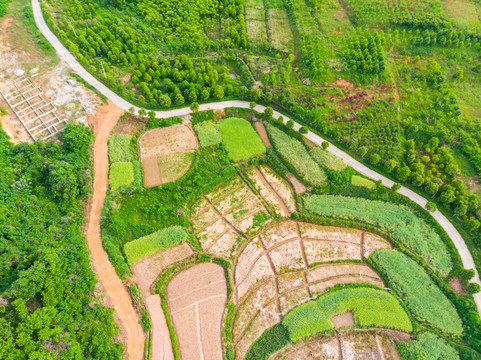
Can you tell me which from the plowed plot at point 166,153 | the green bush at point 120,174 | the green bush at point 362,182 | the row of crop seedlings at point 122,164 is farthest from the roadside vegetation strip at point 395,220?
the green bush at point 120,174

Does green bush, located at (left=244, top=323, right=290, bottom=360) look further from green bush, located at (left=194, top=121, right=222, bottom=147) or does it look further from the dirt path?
green bush, located at (left=194, top=121, right=222, bottom=147)

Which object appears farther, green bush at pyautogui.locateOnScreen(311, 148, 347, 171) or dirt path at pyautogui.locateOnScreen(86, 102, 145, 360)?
green bush at pyautogui.locateOnScreen(311, 148, 347, 171)

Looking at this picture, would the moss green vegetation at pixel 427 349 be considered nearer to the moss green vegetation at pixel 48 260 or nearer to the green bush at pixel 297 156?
the green bush at pixel 297 156

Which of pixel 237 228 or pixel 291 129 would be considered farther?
pixel 291 129

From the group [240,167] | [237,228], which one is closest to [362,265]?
[237,228]

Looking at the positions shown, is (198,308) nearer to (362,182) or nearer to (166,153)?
(166,153)

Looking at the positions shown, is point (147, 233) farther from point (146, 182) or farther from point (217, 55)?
point (217, 55)

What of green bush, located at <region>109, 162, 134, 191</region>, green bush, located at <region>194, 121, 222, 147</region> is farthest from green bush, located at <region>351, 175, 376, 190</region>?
green bush, located at <region>109, 162, 134, 191</region>
